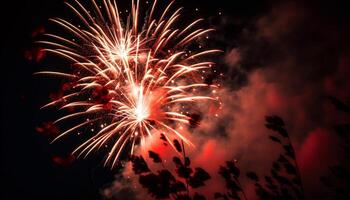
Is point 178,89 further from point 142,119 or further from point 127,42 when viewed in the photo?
point 127,42

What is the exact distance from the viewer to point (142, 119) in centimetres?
1627

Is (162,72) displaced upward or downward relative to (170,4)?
downward

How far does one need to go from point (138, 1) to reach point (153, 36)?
180cm

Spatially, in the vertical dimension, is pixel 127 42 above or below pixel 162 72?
above

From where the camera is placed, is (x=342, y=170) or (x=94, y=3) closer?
(x=342, y=170)

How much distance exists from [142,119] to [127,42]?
334cm

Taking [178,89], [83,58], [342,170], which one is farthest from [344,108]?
[83,58]

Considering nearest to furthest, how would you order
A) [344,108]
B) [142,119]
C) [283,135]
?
[344,108]
[283,135]
[142,119]

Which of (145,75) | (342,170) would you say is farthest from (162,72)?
(342,170)

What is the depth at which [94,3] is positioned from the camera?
16.6 meters

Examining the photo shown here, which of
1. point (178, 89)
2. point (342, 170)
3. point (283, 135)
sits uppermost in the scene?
point (178, 89)

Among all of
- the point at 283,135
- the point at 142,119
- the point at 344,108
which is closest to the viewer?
the point at 344,108

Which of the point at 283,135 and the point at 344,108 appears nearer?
the point at 344,108

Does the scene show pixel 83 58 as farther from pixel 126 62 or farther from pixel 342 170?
pixel 342 170
